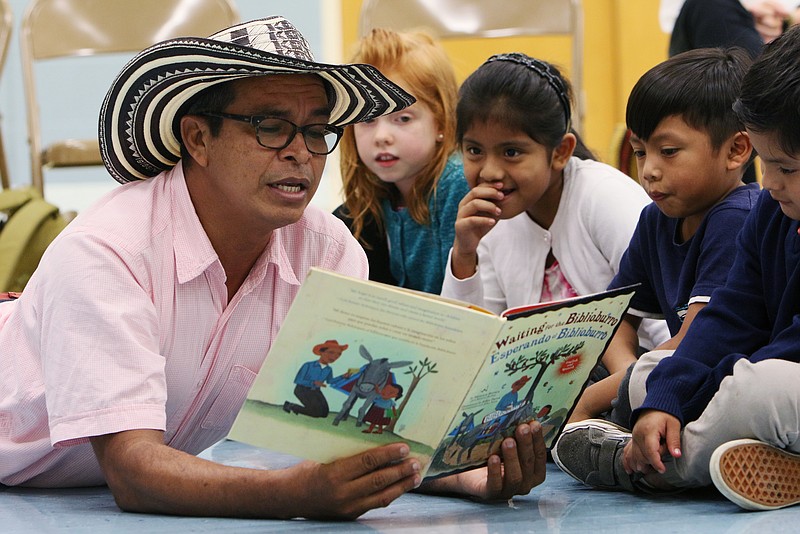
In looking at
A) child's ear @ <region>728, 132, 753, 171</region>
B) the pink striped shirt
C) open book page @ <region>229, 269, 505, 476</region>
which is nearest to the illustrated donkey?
open book page @ <region>229, 269, 505, 476</region>

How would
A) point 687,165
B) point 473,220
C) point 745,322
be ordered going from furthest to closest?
point 473,220 < point 687,165 < point 745,322

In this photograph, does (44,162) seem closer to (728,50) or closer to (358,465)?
(728,50)

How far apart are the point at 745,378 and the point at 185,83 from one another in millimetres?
803

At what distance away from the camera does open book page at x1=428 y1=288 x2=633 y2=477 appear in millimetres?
1203

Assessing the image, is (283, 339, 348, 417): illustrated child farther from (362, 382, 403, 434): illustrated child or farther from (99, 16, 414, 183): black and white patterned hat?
(99, 16, 414, 183): black and white patterned hat

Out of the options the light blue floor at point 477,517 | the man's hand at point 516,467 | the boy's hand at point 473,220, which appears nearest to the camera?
the light blue floor at point 477,517

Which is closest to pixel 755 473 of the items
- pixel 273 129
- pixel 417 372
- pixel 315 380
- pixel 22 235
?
pixel 417 372

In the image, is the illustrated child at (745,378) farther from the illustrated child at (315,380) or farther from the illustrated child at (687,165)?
the illustrated child at (315,380)

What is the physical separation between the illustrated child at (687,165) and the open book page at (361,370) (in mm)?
550

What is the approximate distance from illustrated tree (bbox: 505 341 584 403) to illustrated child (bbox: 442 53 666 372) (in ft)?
2.33

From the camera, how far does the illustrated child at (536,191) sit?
2.03 metres

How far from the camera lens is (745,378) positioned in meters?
1.31

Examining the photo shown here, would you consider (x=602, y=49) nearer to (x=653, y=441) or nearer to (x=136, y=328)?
(x=653, y=441)

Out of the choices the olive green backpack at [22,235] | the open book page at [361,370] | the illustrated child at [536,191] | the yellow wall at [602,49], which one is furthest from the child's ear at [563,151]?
the yellow wall at [602,49]
